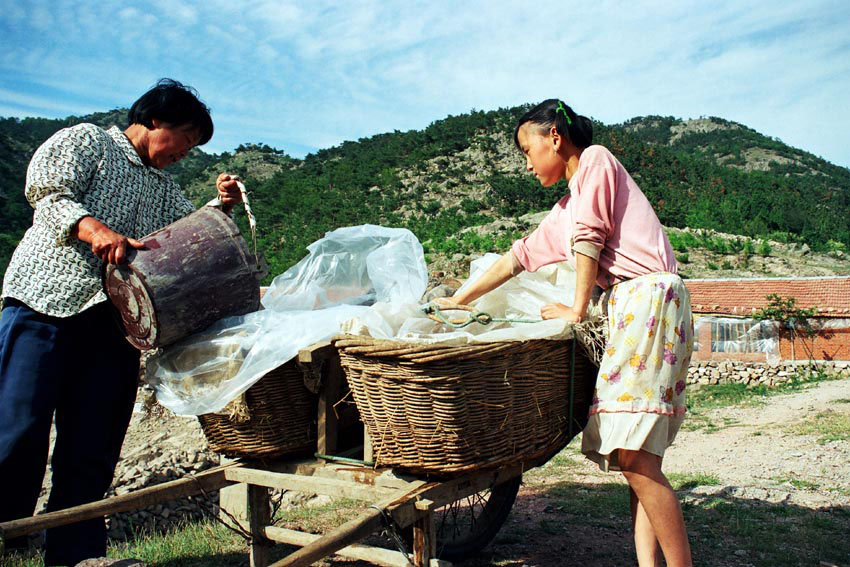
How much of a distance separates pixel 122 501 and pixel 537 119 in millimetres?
1902

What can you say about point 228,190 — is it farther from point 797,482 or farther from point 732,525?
point 797,482

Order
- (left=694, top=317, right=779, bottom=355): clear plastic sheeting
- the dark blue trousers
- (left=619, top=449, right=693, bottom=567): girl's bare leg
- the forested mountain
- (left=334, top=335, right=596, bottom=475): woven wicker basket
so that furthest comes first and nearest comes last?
the forested mountain → (left=694, top=317, right=779, bottom=355): clear plastic sheeting → the dark blue trousers → (left=619, top=449, right=693, bottom=567): girl's bare leg → (left=334, top=335, right=596, bottom=475): woven wicker basket

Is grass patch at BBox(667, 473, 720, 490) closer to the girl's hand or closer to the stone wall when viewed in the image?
the girl's hand

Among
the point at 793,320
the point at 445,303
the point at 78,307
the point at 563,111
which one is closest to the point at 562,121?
the point at 563,111

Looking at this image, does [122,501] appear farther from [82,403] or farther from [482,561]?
[482,561]

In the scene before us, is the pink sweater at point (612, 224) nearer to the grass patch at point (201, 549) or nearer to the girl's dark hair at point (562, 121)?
the girl's dark hair at point (562, 121)

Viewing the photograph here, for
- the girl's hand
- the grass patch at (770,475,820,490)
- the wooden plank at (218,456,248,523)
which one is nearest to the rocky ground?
the grass patch at (770,475,820,490)

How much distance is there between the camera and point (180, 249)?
2312 millimetres

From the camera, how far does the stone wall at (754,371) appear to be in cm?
1538

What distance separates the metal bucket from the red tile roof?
1575 cm

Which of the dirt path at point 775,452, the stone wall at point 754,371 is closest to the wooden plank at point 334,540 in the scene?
the dirt path at point 775,452

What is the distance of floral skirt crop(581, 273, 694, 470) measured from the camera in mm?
2104

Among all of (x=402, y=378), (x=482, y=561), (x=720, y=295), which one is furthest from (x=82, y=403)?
(x=720, y=295)

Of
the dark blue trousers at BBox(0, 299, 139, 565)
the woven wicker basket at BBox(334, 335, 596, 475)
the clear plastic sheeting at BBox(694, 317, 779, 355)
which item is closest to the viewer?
the woven wicker basket at BBox(334, 335, 596, 475)
